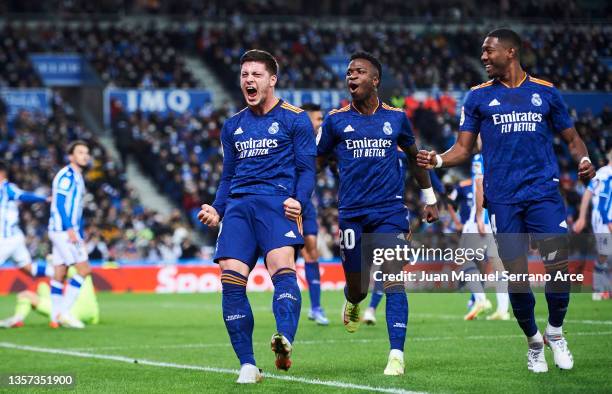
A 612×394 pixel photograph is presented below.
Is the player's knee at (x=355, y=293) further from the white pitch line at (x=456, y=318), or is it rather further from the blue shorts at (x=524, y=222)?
the white pitch line at (x=456, y=318)

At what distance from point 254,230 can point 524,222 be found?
222 centimetres

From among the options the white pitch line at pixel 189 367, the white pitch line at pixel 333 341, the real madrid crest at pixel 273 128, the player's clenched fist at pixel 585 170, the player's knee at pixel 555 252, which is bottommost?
the white pitch line at pixel 189 367

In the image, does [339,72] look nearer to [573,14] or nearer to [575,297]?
[573,14]

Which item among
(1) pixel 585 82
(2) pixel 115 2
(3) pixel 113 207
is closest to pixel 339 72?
(2) pixel 115 2

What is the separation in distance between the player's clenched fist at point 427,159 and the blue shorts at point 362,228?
757 millimetres

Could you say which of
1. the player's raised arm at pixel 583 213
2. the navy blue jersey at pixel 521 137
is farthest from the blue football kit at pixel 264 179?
the player's raised arm at pixel 583 213

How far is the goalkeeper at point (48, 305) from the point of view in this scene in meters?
16.1

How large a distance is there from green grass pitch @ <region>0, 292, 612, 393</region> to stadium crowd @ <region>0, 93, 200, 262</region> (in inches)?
414

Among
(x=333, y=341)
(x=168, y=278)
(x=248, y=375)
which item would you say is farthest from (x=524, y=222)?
(x=168, y=278)

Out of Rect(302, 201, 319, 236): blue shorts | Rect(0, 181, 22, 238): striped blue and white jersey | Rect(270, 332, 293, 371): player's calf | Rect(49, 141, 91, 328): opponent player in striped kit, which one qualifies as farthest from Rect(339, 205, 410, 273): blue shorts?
Rect(0, 181, 22, 238): striped blue and white jersey

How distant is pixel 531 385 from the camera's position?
25.8ft

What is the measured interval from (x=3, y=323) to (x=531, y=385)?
1023cm

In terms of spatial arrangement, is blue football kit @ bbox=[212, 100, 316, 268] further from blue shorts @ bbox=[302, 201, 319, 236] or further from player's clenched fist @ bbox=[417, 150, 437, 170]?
blue shorts @ bbox=[302, 201, 319, 236]

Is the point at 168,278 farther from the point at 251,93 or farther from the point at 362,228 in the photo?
the point at 251,93
